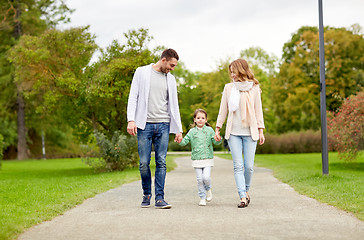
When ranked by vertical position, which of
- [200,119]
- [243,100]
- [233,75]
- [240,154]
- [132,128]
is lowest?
[240,154]

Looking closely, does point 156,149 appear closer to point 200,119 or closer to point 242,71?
point 200,119

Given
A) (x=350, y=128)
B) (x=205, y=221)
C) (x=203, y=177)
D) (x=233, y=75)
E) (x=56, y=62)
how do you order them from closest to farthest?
(x=205, y=221), (x=233, y=75), (x=203, y=177), (x=350, y=128), (x=56, y=62)

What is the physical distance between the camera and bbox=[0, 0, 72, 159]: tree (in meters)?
38.0

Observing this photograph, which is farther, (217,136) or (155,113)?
(217,136)

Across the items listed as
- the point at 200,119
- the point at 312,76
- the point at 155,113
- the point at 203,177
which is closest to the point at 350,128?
the point at 200,119

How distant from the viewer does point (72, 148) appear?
1953 inches

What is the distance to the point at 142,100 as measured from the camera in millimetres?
6945

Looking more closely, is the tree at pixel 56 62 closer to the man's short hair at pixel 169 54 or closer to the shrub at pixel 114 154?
the shrub at pixel 114 154

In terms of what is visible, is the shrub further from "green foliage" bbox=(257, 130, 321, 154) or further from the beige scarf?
"green foliage" bbox=(257, 130, 321, 154)

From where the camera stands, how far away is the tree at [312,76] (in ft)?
144

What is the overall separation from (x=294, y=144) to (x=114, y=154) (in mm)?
26852

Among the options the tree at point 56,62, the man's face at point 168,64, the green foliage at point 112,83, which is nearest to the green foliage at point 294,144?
the green foliage at point 112,83

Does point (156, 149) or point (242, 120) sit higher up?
point (242, 120)

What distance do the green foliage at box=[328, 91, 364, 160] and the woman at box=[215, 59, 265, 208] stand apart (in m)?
10.5
